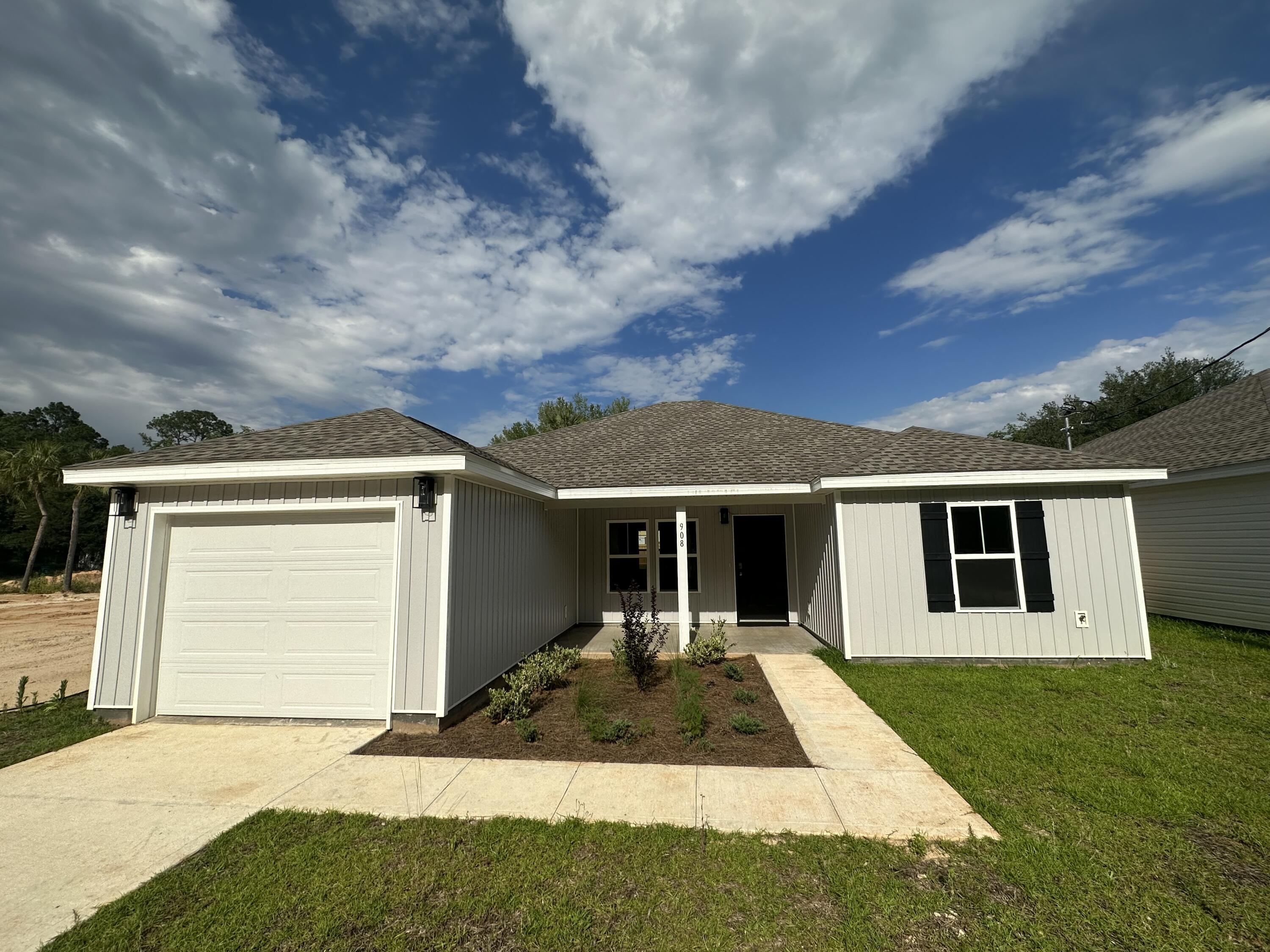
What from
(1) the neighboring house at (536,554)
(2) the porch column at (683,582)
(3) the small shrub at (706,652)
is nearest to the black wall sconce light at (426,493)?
(1) the neighboring house at (536,554)

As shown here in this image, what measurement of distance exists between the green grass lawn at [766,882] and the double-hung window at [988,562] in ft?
10.1

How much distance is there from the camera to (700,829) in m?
3.17

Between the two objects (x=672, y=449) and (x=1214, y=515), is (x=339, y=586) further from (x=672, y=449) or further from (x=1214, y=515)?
(x=1214, y=515)

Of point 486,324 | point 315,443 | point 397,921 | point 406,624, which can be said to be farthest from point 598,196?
point 397,921

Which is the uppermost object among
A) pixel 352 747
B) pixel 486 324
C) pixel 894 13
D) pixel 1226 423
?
pixel 894 13

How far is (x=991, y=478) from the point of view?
7031 millimetres

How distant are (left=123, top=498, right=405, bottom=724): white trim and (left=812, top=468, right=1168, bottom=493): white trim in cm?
591

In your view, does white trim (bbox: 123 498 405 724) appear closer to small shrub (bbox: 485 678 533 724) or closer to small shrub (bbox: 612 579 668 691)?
small shrub (bbox: 485 678 533 724)

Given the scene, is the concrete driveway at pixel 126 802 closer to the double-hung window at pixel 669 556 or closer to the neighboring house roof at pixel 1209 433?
the double-hung window at pixel 669 556

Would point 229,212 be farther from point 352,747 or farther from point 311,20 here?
point 352,747

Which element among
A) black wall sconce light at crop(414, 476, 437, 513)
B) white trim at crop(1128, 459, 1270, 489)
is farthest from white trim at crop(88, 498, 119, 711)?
white trim at crop(1128, 459, 1270, 489)

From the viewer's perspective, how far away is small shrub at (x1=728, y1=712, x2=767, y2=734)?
4.88 m

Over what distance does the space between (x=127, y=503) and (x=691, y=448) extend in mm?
8486

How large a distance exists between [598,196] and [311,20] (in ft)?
18.6
